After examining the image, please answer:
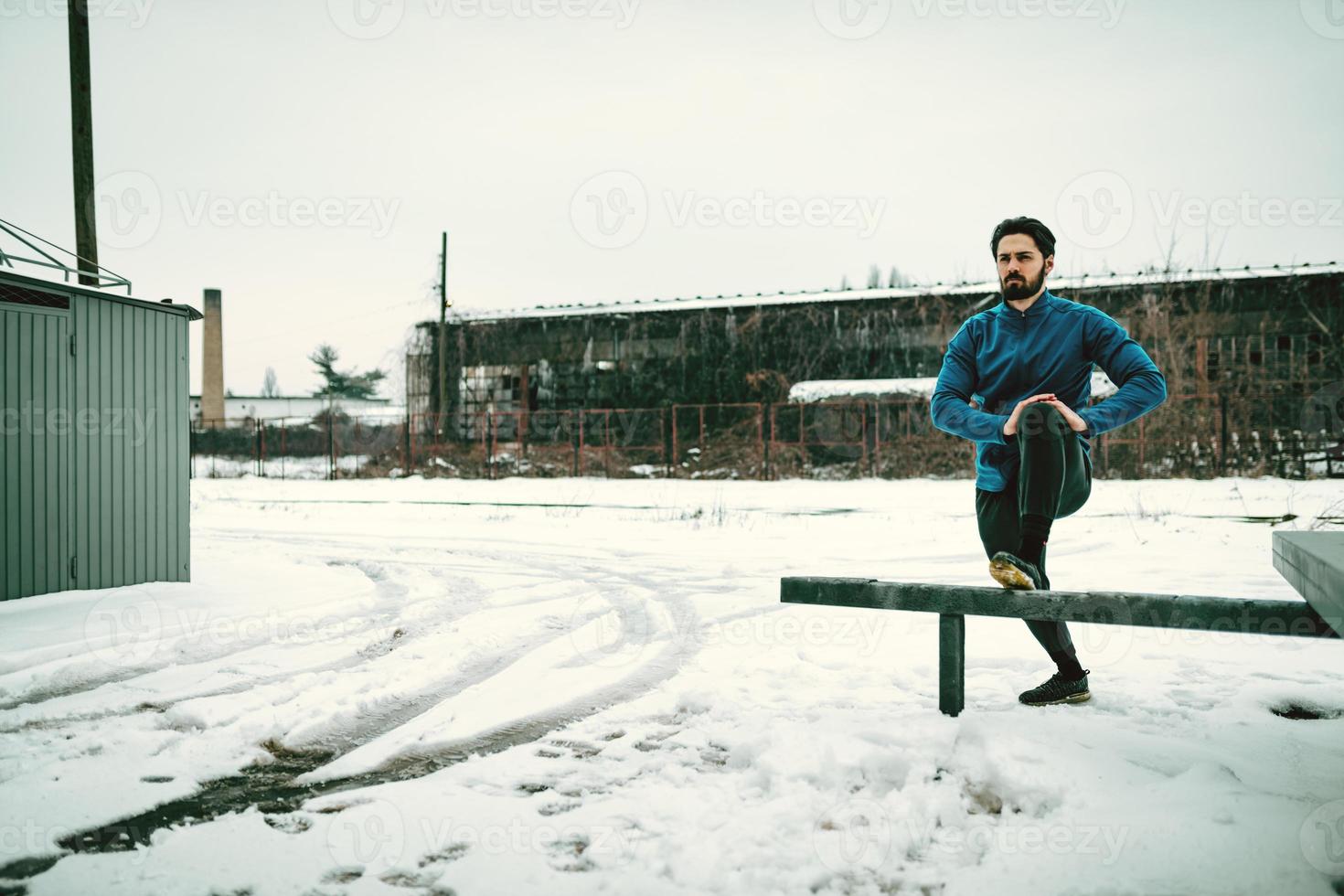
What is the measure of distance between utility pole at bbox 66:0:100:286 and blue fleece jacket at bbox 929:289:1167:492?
10263mm

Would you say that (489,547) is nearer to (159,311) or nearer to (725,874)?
(159,311)

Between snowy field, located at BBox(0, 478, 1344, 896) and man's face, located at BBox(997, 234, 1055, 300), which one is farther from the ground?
man's face, located at BBox(997, 234, 1055, 300)

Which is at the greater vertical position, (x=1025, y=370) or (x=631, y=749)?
(x=1025, y=370)

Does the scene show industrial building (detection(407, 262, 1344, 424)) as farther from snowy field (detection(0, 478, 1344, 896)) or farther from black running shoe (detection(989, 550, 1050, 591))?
black running shoe (detection(989, 550, 1050, 591))

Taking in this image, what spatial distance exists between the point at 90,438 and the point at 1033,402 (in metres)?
6.40

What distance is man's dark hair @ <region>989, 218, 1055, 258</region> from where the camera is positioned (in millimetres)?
3209

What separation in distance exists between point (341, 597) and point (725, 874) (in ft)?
16.2

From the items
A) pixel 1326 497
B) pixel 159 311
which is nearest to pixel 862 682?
pixel 159 311

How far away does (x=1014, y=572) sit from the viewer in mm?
3006

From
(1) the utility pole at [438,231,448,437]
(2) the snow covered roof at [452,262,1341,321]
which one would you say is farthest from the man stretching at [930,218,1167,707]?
(1) the utility pole at [438,231,448,437]

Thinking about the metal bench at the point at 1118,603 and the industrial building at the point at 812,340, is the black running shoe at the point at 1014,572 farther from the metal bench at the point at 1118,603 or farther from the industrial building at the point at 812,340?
the industrial building at the point at 812,340

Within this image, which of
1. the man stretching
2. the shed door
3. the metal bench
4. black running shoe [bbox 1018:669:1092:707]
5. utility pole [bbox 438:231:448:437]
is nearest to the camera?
the metal bench

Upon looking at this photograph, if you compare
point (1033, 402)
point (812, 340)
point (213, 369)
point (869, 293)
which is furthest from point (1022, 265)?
A: point (213, 369)

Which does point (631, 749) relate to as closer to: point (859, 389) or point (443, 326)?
point (859, 389)
